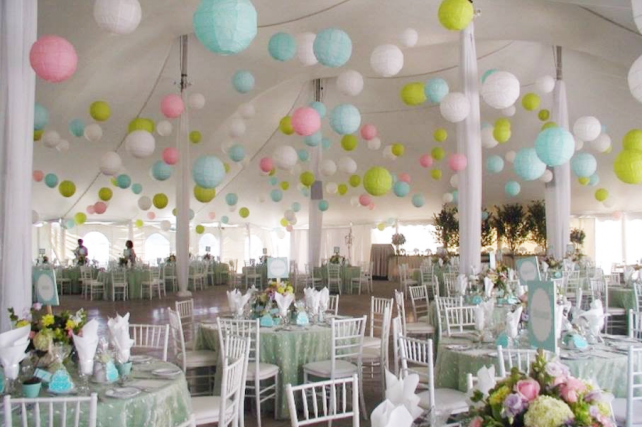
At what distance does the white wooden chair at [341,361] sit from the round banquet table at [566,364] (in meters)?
0.84

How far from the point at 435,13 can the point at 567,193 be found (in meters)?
4.95

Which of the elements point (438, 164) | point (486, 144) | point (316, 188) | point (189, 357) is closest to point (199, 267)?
point (316, 188)

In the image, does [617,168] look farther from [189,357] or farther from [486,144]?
[189,357]

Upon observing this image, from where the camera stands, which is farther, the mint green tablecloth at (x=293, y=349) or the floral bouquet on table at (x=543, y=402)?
the mint green tablecloth at (x=293, y=349)

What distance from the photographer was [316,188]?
15469 millimetres

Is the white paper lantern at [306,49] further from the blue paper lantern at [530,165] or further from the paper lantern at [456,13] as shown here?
the blue paper lantern at [530,165]

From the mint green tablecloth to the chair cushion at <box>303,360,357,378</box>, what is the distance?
0.41 feet

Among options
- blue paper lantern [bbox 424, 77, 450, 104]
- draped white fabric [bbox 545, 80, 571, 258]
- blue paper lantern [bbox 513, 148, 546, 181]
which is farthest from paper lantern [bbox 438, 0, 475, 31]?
draped white fabric [bbox 545, 80, 571, 258]

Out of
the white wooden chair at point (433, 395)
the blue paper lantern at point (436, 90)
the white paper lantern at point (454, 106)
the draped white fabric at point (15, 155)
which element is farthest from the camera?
the blue paper lantern at point (436, 90)

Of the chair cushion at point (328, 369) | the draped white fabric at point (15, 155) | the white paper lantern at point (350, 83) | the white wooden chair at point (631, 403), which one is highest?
the white paper lantern at point (350, 83)

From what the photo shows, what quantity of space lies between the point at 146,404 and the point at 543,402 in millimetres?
2097

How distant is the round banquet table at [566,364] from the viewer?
3770mm

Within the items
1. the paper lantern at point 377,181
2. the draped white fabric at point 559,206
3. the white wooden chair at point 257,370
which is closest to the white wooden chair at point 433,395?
the white wooden chair at point 257,370

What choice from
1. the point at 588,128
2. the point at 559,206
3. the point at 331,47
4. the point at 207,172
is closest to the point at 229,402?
the point at 331,47
